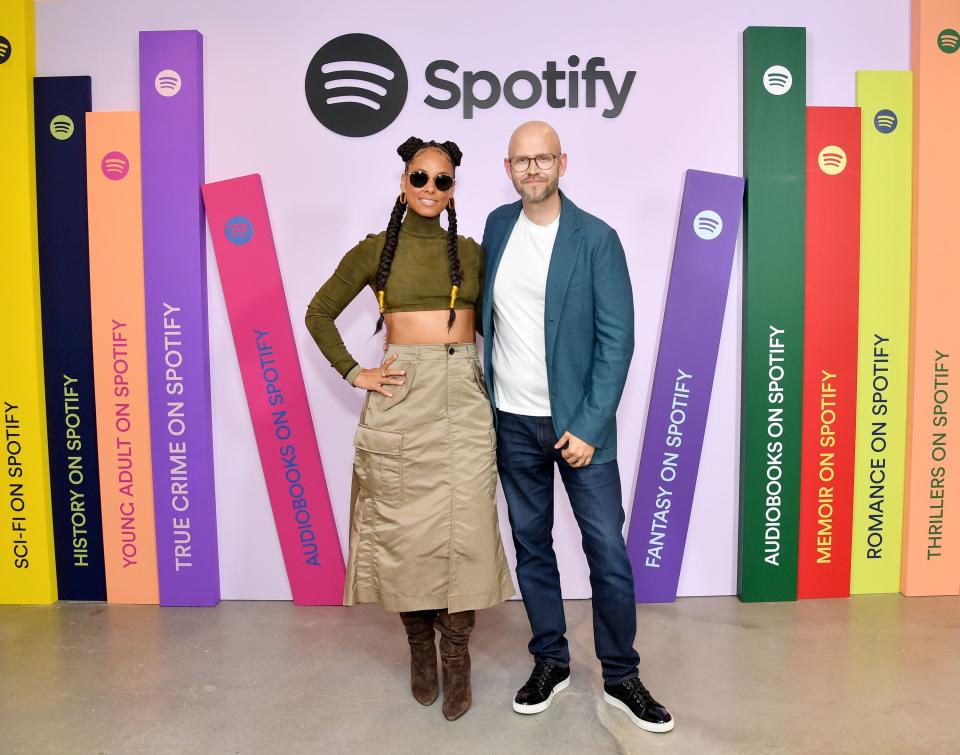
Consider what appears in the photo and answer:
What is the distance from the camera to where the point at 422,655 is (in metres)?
2.79

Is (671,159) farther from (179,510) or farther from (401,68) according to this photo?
(179,510)

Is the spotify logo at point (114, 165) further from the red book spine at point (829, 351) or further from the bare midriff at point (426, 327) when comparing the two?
the red book spine at point (829, 351)

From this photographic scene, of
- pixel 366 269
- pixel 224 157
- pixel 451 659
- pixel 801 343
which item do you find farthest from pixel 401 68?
pixel 451 659

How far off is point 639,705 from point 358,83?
2717 millimetres

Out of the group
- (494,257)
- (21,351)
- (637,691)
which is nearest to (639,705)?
(637,691)

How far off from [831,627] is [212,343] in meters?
2.93

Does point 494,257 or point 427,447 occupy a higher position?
point 494,257

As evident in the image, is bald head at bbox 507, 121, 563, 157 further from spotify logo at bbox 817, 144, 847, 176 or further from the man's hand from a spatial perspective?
spotify logo at bbox 817, 144, 847, 176

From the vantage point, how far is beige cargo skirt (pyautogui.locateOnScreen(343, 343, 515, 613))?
2.65 meters

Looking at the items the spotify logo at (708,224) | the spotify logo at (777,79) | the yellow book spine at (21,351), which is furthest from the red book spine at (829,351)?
the yellow book spine at (21,351)

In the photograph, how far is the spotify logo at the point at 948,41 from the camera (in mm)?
3502

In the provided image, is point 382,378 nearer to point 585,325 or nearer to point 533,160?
point 585,325

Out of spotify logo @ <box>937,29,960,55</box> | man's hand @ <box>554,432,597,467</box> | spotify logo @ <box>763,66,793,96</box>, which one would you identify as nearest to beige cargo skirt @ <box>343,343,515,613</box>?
man's hand @ <box>554,432,597,467</box>

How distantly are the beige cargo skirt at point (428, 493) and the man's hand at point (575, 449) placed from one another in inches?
10.4
